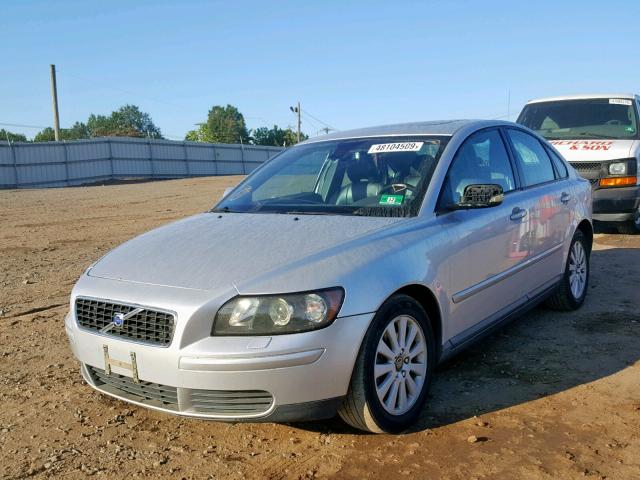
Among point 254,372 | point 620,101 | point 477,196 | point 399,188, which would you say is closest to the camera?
point 254,372

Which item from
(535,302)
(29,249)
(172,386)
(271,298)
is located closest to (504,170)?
(535,302)

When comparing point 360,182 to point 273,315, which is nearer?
point 273,315

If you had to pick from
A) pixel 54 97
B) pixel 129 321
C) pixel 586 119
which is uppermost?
pixel 54 97

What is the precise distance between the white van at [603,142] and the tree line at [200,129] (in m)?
72.0

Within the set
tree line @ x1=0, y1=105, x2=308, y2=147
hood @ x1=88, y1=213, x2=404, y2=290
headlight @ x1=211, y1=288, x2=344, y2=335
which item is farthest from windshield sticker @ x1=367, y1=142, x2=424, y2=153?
tree line @ x1=0, y1=105, x2=308, y2=147

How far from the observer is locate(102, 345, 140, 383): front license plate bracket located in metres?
2.88

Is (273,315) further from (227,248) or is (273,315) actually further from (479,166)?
(479,166)

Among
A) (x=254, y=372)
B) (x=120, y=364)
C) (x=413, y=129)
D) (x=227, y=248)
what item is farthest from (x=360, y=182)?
(x=120, y=364)

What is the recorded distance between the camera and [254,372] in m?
2.70

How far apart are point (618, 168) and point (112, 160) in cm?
3085

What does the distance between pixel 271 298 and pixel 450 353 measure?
134 centimetres

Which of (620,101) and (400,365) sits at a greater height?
(620,101)

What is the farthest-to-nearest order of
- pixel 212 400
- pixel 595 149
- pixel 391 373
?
1. pixel 595 149
2. pixel 391 373
3. pixel 212 400

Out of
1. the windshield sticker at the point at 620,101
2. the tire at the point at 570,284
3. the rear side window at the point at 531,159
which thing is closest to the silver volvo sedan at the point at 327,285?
the rear side window at the point at 531,159
